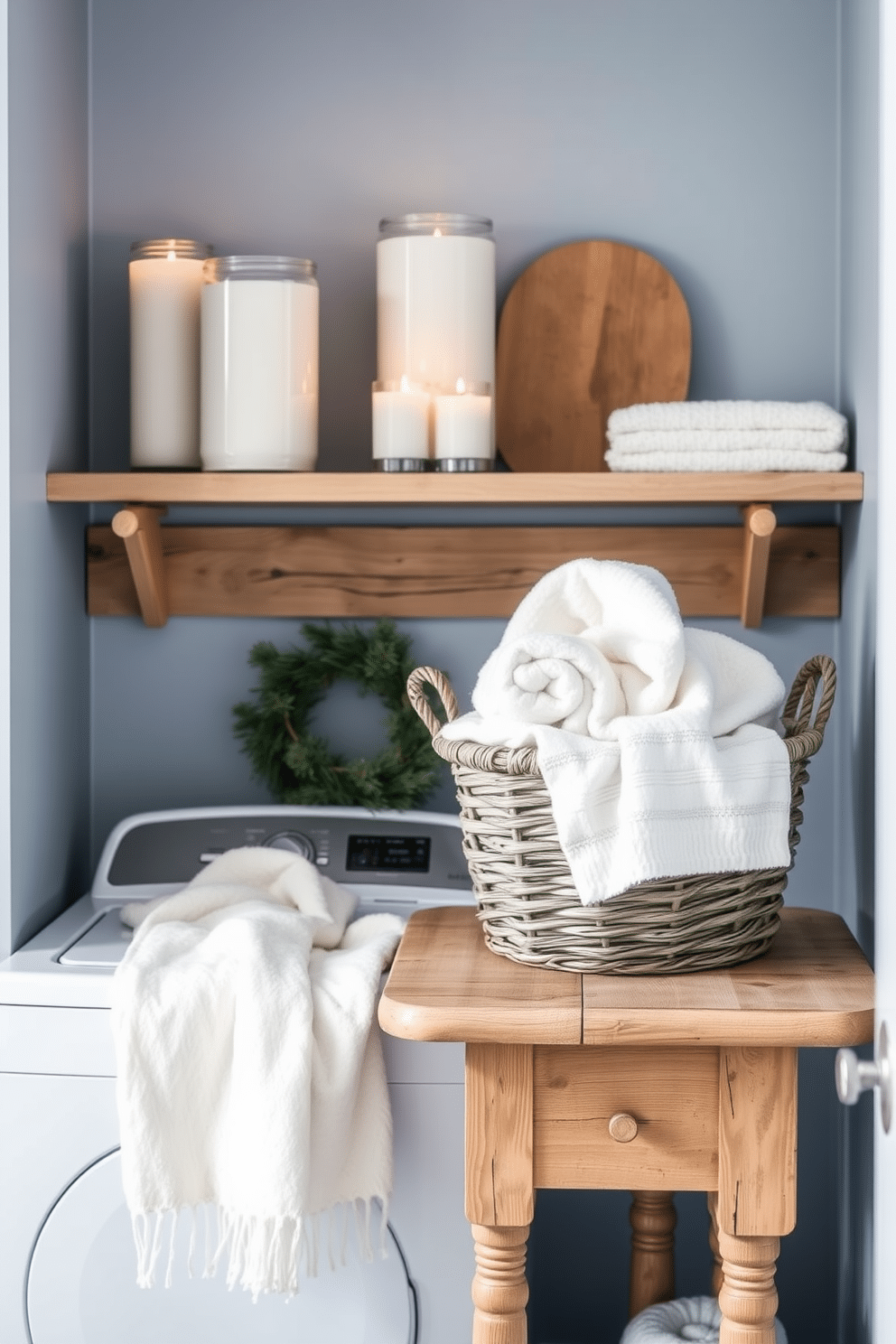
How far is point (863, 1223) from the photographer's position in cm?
169

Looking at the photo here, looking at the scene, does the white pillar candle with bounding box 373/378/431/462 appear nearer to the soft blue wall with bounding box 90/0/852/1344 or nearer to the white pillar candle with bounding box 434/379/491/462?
the white pillar candle with bounding box 434/379/491/462

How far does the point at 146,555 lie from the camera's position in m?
1.89

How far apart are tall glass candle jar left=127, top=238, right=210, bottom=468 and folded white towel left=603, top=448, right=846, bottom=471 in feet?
2.05

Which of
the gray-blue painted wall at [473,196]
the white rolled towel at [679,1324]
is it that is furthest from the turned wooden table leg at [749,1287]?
the gray-blue painted wall at [473,196]

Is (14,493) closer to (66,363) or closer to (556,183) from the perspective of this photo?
(66,363)

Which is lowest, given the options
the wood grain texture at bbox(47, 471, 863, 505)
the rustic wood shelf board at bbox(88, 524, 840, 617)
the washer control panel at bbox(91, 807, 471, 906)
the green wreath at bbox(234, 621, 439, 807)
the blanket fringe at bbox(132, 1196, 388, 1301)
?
the blanket fringe at bbox(132, 1196, 388, 1301)

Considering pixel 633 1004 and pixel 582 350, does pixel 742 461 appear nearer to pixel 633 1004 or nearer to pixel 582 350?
pixel 582 350

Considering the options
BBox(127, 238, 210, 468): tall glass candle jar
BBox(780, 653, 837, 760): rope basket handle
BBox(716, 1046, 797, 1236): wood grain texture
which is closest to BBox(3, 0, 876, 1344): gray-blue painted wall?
BBox(127, 238, 210, 468): tall glass candle jar

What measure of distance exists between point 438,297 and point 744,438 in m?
0.43

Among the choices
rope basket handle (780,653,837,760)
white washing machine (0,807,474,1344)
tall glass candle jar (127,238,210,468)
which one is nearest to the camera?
rope basket handle (780,653,837,760)

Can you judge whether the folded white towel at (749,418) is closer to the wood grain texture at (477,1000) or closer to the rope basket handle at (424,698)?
the rope basket handle at (424,698)

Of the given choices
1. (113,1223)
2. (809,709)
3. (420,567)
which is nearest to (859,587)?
(809,709)

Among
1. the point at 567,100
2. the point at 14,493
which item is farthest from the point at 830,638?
the point at 14,493

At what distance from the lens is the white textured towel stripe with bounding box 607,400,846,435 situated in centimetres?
173
